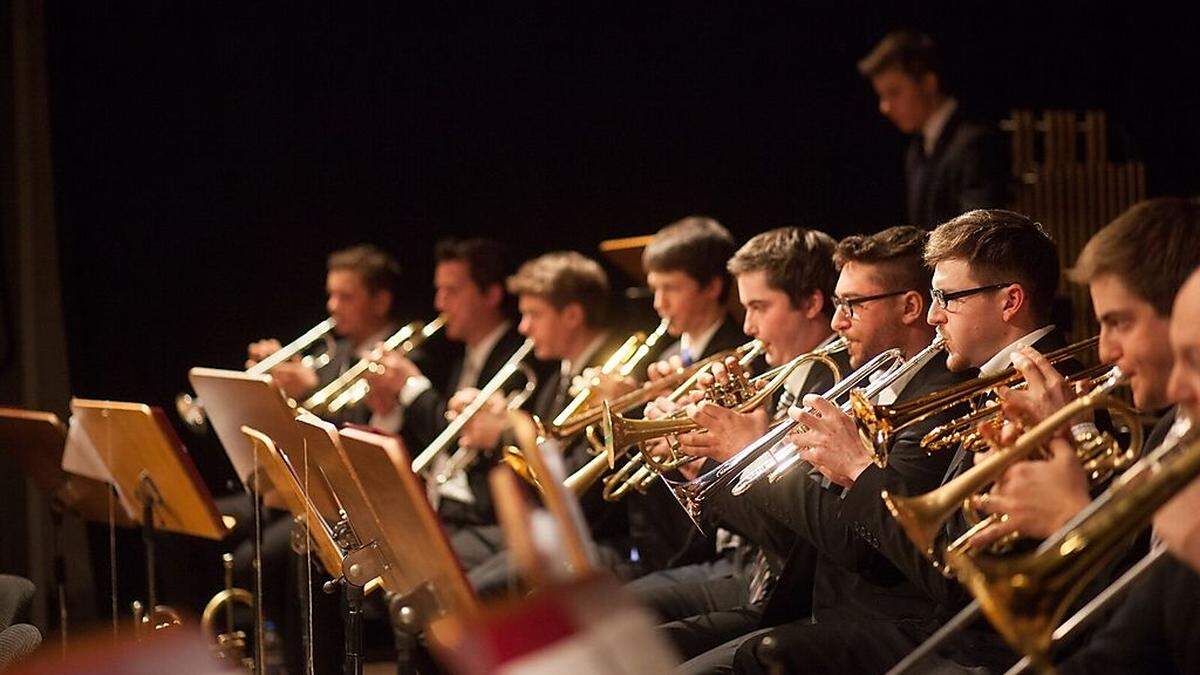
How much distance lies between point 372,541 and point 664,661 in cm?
149

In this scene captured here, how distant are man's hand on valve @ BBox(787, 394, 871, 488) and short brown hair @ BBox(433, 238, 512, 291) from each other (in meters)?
3.33

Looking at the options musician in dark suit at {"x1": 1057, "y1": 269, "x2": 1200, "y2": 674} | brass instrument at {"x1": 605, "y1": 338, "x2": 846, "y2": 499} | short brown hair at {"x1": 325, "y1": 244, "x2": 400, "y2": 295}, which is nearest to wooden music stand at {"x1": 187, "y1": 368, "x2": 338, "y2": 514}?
brass instrument at {"x1": 605, "y1": 338, "x2": 846, "y2": 499}

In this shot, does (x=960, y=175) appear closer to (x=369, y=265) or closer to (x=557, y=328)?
(x=557, y=328)

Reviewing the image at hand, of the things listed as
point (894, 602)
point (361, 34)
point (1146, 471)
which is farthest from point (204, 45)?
point (1146, 471)

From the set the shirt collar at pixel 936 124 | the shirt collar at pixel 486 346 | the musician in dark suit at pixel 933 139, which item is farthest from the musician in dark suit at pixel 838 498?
the shirt collar at pixel 486 346

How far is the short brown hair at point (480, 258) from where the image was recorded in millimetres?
6426

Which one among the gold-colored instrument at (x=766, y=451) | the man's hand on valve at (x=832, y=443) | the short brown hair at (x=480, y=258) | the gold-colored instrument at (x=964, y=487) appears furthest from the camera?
the short brown hair at (x=480, y=258)

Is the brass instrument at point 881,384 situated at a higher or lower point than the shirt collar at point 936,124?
lower

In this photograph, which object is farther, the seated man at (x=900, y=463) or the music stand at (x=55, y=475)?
the music stand at (x=55, y=475)

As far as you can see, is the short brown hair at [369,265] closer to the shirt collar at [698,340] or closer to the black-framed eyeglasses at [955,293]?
the shirt collar at [698,340]

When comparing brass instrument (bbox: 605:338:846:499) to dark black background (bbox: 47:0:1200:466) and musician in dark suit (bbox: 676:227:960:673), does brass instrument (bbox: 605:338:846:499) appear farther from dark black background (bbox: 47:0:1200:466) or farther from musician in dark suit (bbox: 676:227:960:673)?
dark black background (bbox: 47:0:1200:466)

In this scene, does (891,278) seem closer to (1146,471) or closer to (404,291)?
(1146,471)

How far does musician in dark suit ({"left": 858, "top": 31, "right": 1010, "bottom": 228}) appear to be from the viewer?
5.48 metres

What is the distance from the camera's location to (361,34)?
6859 millimetres
